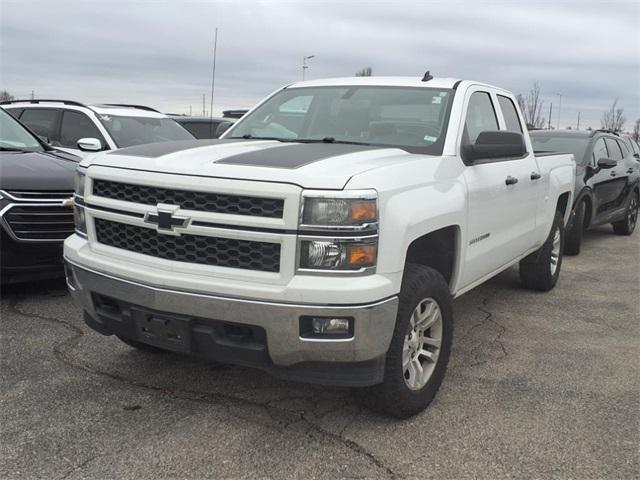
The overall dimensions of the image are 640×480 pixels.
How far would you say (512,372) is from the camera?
408 cm

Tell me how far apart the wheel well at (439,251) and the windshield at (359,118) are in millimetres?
501

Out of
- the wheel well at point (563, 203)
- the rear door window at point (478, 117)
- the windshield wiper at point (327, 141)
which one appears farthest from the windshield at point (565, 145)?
the windshield wiper at point (327, 141)

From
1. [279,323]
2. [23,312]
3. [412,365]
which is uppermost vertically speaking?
[279,323]

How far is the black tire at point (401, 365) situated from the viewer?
309 centimetres

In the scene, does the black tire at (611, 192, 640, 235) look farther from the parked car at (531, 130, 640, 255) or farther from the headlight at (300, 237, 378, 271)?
the headlight at (300, 237, 378, 271)

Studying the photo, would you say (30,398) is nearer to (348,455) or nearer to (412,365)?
(348,455)

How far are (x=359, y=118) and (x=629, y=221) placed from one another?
8.34m

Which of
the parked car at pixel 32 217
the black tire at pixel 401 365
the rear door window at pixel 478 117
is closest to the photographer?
the black tire at pixel 401 365

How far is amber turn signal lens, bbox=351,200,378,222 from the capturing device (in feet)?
9.12

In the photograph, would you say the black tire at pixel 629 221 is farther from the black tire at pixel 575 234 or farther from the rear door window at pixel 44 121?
the rear door window at pixel 44 121

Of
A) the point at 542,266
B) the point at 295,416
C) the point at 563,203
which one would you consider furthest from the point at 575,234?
the point at 295,416

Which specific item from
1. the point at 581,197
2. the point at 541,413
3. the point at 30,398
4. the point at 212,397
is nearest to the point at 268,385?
the point at 212,397

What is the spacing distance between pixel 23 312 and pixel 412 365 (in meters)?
3.21

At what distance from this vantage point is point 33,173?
5.22m
